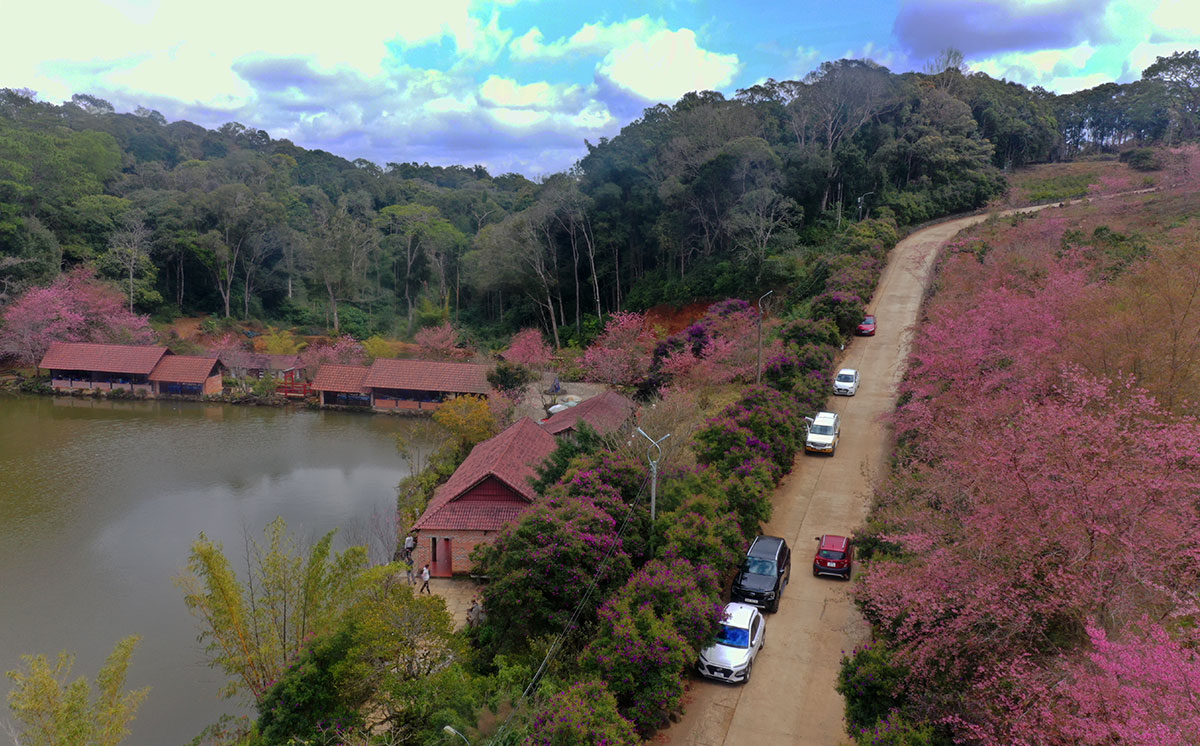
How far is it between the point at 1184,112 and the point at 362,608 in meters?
71.4

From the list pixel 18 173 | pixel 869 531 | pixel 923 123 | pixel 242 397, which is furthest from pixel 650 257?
pixel 18 173

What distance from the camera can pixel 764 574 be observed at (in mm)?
14484

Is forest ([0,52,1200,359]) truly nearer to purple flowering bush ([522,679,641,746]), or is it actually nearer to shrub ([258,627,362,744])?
purple flowering bush ([522,679,641,746])

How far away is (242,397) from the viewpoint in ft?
130

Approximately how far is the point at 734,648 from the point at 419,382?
93.4 feet

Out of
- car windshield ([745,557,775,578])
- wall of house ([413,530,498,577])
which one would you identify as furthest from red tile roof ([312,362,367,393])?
car windshield ([745,557,775,578])

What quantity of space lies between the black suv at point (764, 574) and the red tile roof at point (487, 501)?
5.98 metres

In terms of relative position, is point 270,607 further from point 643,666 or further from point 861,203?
point 861,203

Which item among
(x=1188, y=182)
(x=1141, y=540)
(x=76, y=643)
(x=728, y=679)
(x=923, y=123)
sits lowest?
(x=76, y=643)

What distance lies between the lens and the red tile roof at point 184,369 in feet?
130

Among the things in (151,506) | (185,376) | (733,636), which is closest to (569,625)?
(733,636)

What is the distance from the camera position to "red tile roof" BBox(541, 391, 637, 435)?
25.2 meters

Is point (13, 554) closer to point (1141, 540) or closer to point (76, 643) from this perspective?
point (76, 643)

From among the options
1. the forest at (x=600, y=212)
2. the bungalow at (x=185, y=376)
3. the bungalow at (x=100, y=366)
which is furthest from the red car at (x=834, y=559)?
the bungalow at (x=100, y=366)
